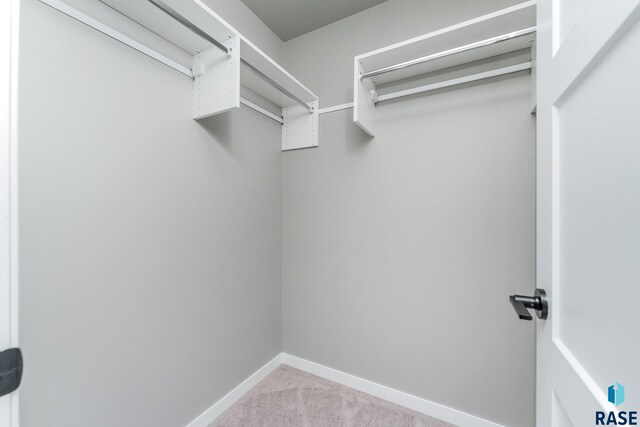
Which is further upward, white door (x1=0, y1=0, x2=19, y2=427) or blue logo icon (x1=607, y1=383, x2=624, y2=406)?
white door (x1=0, y1=0, x2=19, y2=427)

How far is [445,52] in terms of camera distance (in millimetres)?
1313

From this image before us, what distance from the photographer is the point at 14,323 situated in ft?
1.75

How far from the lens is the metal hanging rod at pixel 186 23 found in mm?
1038

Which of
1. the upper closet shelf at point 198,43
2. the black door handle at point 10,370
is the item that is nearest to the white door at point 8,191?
the black door handle at point 10,370

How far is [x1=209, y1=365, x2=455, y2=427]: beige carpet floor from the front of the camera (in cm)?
149

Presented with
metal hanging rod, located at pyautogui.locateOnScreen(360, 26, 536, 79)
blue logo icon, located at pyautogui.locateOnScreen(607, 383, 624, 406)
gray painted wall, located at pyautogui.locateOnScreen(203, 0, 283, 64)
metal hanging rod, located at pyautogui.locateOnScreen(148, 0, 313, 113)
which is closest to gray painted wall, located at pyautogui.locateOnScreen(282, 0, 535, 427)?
gray painted wall, located at pyautogui.locateOnScreen(203, 0, 283, 64)

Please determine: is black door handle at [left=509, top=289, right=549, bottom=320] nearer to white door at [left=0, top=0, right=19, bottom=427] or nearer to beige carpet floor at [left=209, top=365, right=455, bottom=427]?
white door at [left=0, top=0, right=19, bottom=427]

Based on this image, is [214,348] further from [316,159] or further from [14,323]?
[316,159]

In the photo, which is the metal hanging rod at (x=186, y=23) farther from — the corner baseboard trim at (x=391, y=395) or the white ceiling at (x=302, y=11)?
the corner baseboard trim at (x=391, y=395)

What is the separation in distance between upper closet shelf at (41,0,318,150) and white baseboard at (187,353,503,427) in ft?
5.64

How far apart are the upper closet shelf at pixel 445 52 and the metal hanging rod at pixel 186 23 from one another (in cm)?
79

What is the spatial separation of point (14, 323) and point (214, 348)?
114 centimetres

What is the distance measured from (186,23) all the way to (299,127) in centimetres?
101

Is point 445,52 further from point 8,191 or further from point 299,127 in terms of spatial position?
point 8,191
